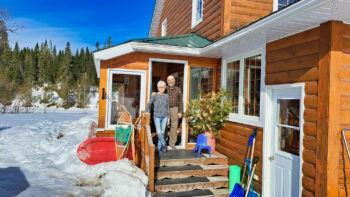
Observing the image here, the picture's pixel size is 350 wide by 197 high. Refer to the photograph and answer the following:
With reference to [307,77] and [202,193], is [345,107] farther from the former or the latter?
[202,193]

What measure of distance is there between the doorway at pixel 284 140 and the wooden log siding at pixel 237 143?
0.57ft

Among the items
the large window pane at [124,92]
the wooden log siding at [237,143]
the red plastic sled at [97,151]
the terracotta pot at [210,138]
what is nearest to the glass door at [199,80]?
the terracotta pot at [210,138]

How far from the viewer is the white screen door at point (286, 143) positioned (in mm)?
3236

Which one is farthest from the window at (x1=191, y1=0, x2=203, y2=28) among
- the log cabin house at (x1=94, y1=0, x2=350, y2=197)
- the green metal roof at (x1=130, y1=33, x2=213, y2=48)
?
the green metal roof at (x1=130, y1=33, x2=213, y2=48)

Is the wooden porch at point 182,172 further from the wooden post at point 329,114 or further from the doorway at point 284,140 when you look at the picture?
the wooden post at point 329,114

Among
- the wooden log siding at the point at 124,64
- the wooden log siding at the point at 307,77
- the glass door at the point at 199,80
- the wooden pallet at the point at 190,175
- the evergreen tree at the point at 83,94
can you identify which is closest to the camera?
the wooden log siding at the point at 307,77

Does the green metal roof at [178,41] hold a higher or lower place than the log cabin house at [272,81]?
higher

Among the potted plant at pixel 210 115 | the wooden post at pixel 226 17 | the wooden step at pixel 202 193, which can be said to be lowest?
the wooden step at pixel 202 193

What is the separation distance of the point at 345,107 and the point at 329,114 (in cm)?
33

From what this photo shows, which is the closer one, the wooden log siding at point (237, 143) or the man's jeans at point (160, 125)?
the wooden log siding at point (237, 143)

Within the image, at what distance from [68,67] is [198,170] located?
158 feet

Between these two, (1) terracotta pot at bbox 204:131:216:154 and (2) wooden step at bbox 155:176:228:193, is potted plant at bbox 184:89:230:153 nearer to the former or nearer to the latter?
(1) terracotta pot at bbox 204:131:216:154

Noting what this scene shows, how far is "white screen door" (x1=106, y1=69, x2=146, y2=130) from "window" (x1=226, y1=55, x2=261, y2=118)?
2.13 meters

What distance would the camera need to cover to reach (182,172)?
423 cm
